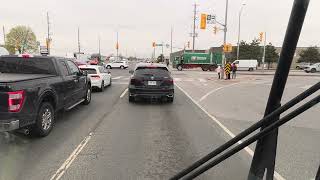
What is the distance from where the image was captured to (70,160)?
250 inches

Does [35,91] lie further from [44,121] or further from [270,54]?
[270,54]

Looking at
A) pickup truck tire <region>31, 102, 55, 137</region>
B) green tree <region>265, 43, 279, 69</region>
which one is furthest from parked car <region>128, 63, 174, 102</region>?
green tree <region>265, 43, 279, 69</region>

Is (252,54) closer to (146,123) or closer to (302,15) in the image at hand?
(146,123)

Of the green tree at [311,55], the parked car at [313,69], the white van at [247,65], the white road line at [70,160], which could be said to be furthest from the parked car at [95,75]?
the green tree at [311,55]

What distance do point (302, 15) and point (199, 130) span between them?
23.9 feet

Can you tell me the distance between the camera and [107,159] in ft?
21.1

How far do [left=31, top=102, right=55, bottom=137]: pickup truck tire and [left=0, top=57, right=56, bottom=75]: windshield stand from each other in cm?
146

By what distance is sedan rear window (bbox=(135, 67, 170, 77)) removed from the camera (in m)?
14.7

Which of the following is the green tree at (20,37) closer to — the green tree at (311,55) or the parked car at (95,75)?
the green tree at (311,55)

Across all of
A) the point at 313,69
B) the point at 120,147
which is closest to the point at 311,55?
the point at 313,69

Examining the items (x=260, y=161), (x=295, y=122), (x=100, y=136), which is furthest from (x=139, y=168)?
(x=295, y=122)

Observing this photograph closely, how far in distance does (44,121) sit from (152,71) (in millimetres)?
6968

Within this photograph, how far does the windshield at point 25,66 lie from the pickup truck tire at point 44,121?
146cm

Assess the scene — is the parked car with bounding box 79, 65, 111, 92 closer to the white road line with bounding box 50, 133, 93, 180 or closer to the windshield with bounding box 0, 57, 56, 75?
the windshield with bounding box 0, 57, 56, 75
